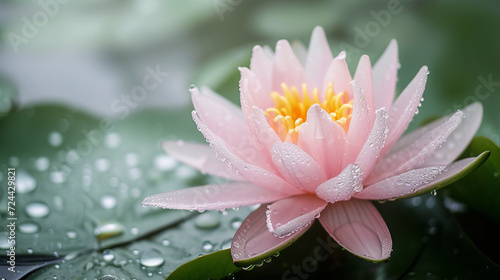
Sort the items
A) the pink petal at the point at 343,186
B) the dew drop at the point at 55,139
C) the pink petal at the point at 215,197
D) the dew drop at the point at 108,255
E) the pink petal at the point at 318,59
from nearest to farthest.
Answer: the pink petal at the point at 343,186, the pink petal at the point at 215,197, the dew drop at the point at 108,255, the pink petal at the point at 318,59, the dew drop at the point at 55,139

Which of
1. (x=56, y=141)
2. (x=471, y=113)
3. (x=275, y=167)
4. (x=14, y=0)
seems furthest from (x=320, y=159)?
(x=14, y=0)

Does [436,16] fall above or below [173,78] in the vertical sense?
below

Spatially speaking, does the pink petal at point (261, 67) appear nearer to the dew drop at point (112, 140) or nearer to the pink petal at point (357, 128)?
the pink petal at point (357, 128)

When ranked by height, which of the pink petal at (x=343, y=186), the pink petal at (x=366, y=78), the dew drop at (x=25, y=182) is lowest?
the pink petal at (x=343, y=186)

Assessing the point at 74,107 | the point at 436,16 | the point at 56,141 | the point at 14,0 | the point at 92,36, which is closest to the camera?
the point at 56,141

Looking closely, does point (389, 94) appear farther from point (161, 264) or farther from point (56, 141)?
point (56, 141)

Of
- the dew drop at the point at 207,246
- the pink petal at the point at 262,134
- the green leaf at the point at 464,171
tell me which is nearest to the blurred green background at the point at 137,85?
the dew drop at the point at 207,246

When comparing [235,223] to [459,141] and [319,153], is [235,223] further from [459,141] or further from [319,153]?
[459,141]

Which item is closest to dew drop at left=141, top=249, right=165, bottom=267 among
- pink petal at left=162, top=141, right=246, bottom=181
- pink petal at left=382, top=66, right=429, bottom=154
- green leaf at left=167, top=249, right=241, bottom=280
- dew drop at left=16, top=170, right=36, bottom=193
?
green leaf at left=167, top=249, right=241, bottom=280
